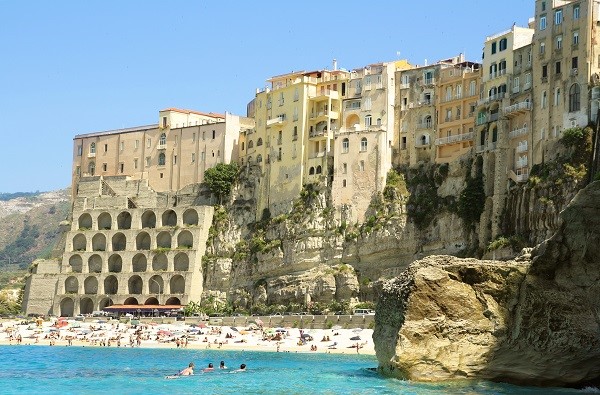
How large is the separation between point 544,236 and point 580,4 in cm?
1546

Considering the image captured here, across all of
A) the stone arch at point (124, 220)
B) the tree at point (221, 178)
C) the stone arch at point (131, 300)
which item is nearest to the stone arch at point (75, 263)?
the stone arch at point (124, 220)

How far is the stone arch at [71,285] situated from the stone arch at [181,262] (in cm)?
1058

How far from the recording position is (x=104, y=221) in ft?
362

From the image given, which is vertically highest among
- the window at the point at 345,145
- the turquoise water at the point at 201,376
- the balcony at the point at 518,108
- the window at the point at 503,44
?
the window at the point at 503,44

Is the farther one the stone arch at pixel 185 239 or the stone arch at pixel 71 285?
the stone arch at pixel 71 285

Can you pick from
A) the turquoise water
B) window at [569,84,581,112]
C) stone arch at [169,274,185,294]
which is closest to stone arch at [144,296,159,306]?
stone arch at [169,274,185,294]

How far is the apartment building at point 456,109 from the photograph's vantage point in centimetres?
8775

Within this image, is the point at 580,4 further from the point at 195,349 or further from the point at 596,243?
the point at 596,243

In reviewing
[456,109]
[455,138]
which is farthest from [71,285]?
[456,109]

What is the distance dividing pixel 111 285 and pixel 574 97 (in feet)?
164

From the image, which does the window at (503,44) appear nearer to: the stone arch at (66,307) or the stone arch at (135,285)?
the stone arch at (135,285)

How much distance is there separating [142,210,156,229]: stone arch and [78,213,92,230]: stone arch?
5.71 meters

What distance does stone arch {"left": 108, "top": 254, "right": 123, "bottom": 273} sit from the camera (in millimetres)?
107562

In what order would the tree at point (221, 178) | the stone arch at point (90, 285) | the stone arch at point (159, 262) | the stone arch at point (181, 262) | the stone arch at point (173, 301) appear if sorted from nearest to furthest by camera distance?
the stone arch at point (173, 301) → the tree at point (221, 178) → the stone arch at point (181, 262) → the stone arch at point (159, 262) → the stone arch at point (90, 285)
